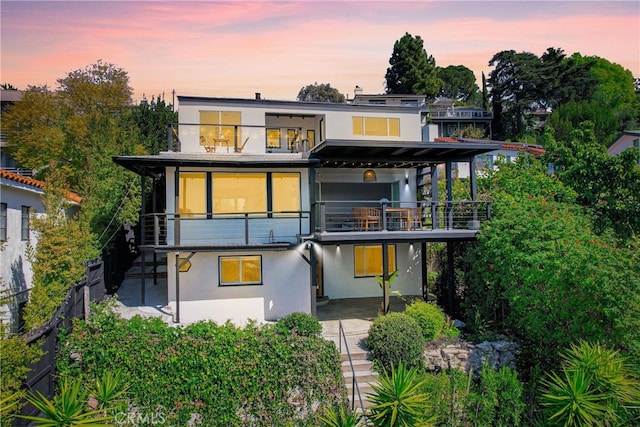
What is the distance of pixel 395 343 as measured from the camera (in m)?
12.8

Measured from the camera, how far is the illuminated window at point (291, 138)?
769 inches

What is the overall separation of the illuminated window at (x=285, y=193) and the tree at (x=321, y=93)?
46.0 meters

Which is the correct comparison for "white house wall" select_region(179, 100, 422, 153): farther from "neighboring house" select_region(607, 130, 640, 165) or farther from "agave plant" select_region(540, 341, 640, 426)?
"neighboring house" select_region(607, 130, 640, 165)

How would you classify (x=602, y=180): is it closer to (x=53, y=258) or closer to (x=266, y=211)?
(x=266, y=211)

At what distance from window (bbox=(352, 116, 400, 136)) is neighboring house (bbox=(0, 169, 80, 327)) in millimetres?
12104

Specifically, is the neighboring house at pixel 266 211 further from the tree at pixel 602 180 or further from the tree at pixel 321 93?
the tree at pixel 321 93

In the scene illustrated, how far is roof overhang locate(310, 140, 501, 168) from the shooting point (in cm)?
1559

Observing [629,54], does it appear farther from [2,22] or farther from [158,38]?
[2,22]

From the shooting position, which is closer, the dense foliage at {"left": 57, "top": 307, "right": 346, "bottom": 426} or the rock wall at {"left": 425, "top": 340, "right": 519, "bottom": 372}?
the dense foliage at {"left": 57, "top": 307, "right": 346, "bottom": 426}

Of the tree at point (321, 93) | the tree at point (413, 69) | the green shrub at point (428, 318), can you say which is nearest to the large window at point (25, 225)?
the green shrub at point (428, 318)

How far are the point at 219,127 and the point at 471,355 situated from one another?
1206cm

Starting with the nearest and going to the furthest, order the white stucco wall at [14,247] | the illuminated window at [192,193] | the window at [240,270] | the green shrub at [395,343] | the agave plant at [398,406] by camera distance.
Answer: the agave plant at [398,406] → the green shrub at [395,343] → the white stucco wall at [14,247] → the window at [240,270] → the illuminated window at [192,193]

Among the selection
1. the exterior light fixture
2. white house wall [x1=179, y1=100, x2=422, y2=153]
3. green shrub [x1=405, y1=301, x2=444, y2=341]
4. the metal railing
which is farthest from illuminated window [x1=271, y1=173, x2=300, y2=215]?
green shrub [x1=405, y1=301, x2=444, y2=341]

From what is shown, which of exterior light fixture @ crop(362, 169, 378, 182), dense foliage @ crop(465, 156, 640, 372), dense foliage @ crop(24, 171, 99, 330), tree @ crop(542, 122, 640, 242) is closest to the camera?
dense foliage @ crop(465, 156, 640, 372)
